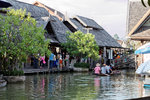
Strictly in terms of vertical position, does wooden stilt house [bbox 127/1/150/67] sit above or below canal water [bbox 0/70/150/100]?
above

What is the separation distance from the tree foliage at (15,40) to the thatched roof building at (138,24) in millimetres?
7130

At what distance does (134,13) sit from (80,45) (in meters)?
7.07

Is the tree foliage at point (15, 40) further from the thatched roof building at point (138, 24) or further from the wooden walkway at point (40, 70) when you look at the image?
the thatched roof building at point (138, 24)

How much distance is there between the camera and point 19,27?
1677 centimetres

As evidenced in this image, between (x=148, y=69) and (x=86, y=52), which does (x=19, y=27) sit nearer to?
(x=148, y=69)

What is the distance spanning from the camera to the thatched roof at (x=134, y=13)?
22.8 m

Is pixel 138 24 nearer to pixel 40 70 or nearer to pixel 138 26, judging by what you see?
pixel 138 26

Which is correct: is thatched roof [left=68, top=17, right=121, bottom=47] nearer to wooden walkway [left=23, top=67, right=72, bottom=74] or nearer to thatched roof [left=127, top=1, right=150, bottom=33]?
wooden walkway [left=23, top=67, right=72, bottom=74]

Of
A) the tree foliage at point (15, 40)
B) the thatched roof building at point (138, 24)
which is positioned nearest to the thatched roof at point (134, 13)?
the thatched roof building at point (138, 24)

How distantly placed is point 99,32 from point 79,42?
36.1 ft

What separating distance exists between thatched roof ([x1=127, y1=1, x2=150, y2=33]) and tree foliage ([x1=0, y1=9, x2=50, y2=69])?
8.27 meters

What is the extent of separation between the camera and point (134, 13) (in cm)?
2384

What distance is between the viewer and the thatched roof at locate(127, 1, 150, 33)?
74.9 feet

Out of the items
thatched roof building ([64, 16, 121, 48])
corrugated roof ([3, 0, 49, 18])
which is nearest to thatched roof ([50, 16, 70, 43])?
corrugated roof ([3, 0, 49, 18])
